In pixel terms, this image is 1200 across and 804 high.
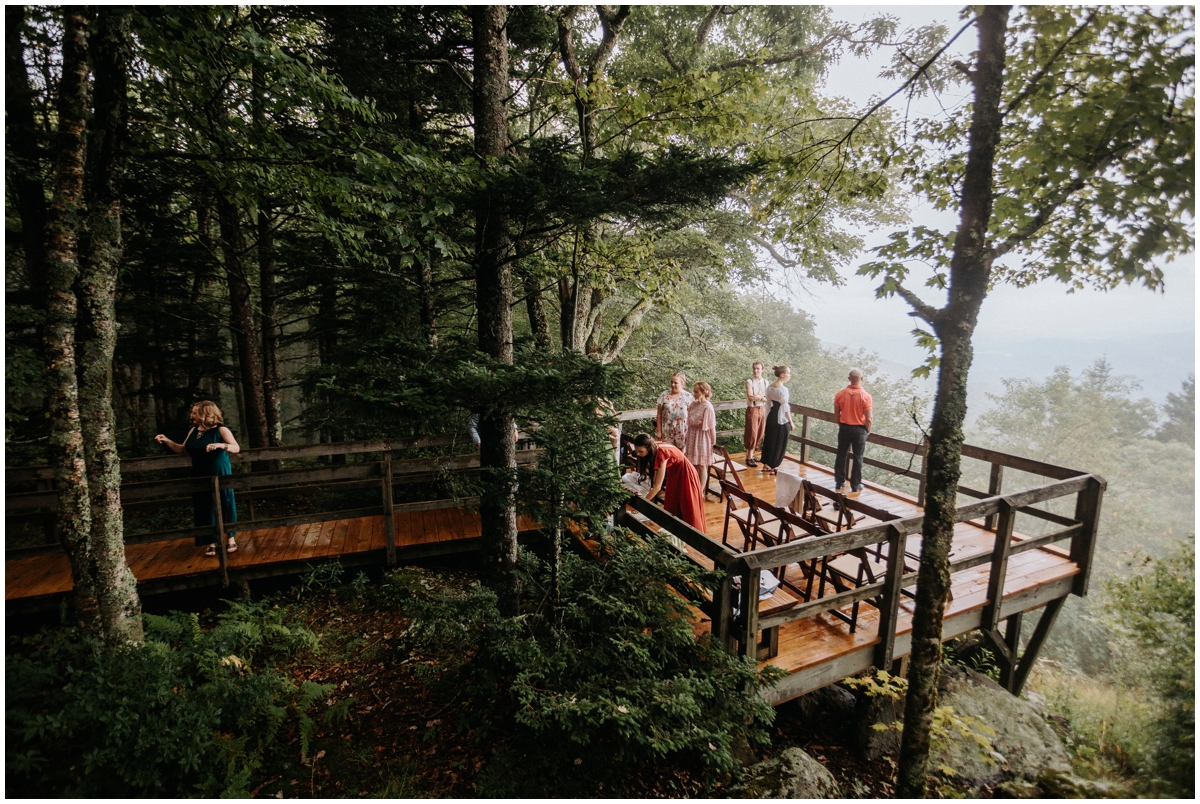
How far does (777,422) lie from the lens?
27.8 feet

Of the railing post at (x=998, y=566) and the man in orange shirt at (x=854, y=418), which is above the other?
the man in orange shirt at (x=854, y=418)

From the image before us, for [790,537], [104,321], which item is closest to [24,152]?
[104,321]

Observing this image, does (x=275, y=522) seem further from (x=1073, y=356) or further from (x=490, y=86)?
(x=1073, y=356)

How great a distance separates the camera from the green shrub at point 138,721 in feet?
9.93

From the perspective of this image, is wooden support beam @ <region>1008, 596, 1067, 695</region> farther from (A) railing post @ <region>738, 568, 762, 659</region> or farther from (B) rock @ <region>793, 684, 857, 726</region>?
(A) railing post @ <region>738, 568, 762, 659</region>

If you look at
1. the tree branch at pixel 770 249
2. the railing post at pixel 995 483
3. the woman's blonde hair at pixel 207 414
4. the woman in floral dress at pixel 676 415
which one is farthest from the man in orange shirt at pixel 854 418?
the woman's blonde hair at pixel 207 414

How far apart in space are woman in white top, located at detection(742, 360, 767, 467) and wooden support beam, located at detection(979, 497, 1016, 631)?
13.0ft

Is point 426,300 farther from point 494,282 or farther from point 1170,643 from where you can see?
point 1170,643

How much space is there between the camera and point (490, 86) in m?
4.21

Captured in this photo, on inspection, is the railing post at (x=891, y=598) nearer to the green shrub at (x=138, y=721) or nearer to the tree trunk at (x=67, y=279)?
the green shrub at (x=138, y=721)

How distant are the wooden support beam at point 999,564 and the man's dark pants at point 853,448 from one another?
233cm

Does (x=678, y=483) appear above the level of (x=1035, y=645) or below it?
above

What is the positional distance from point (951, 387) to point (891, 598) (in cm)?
268

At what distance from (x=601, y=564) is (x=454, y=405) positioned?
2.16 m
